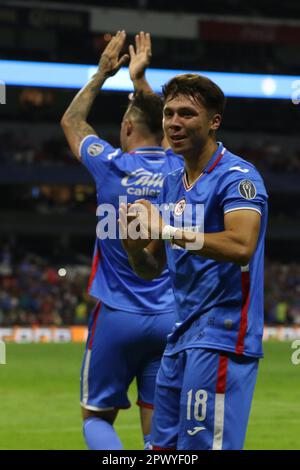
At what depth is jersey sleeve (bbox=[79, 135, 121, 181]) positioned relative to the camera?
601 cm

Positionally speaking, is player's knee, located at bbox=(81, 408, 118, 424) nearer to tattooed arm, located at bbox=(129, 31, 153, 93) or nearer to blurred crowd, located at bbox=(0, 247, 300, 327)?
tattooed arm, located at bbox=(129, 31, 153, 93)

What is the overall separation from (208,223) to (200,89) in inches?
24.0

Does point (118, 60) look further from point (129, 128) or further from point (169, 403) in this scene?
point (169, 403)

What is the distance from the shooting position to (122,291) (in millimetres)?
5973

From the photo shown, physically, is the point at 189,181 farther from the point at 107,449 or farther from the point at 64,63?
the point at 64,63

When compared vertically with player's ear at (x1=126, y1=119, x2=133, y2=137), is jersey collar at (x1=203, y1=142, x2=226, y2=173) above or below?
below

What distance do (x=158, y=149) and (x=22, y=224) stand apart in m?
29.2

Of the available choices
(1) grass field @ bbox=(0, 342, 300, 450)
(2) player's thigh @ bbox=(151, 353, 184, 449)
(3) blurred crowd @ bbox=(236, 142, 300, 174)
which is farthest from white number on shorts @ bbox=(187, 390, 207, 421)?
(3) blurred crowd @ bbox=(236, 142, 300, 174)

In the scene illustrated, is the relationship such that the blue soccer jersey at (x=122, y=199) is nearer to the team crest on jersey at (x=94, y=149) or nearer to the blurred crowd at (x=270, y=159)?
the team crest on jersey at (x=94, y=149)

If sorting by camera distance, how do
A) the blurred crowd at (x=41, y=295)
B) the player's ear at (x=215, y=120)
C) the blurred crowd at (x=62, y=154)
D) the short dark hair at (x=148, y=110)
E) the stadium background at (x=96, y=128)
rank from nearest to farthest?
the player's ear at (x=215, y=120)
the short dark hair at (x=148, y=110)
the blurred crowd at (x=41, y=295)
the stadium background at (x=96, y=128)
the blurred crowd at (x=62, y=154)

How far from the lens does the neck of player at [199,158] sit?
179 inches

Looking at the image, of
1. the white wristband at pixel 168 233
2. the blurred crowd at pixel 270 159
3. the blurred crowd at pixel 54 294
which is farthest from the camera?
the blurred crowd at pixel 270 159

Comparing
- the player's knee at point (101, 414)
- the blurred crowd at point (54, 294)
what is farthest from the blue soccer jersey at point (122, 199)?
the blurred crowd at point (54, 294)
